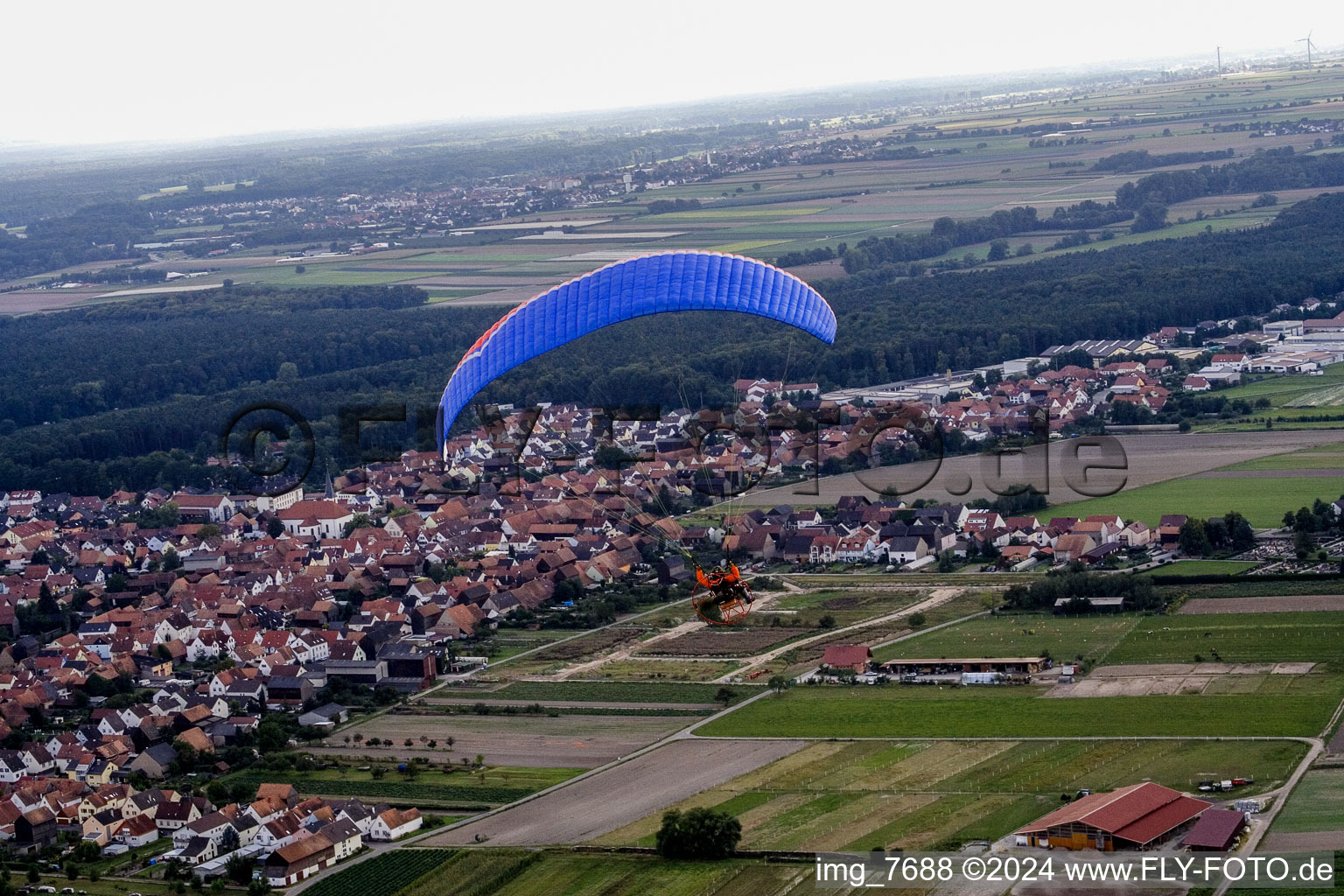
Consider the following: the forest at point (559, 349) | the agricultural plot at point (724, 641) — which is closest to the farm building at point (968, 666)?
the agricultural plot at point (724, 641)

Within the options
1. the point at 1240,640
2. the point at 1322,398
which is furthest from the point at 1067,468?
the point at 1240,640

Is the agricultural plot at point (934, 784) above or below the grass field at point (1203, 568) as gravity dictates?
above

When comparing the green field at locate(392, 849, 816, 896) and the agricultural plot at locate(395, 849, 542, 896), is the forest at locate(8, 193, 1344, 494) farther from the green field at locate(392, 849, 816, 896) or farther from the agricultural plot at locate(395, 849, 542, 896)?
the green field at locate(392, 849, 816, 896)

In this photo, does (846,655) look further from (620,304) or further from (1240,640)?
(620,304)

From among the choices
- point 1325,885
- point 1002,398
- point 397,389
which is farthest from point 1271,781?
point 397,389

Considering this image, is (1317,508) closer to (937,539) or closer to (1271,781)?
(937,539)

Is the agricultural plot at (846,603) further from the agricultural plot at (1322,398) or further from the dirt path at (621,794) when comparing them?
the agricultural plot at (1322,398)

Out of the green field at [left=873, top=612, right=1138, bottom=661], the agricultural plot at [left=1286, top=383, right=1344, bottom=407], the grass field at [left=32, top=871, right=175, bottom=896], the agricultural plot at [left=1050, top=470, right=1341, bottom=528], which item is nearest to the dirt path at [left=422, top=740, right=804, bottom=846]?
the grass field at [left=32, top=871, right=175, bottom=896]
